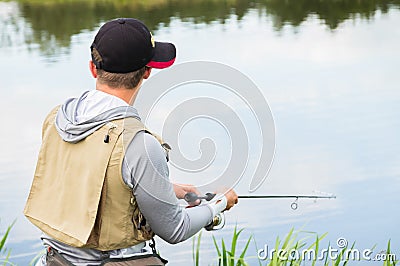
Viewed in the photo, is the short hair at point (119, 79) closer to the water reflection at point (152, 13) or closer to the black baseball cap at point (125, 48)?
the black baseball cap at point (125, 48)

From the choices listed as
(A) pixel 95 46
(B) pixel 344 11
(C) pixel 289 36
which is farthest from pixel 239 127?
(B) pixel 344 11

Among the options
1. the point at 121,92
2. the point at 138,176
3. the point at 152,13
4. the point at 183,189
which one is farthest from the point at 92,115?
the point at 152,13

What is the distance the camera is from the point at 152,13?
1491 cm

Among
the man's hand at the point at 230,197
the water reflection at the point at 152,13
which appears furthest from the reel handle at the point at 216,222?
the water reflection at the point at 152,13

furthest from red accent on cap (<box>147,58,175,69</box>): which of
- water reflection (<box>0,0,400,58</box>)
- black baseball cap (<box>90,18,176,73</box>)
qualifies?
water reflection (<box>0,0,400,58</box>)

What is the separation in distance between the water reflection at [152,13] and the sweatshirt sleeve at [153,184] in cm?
1106

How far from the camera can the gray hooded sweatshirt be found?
2203mm

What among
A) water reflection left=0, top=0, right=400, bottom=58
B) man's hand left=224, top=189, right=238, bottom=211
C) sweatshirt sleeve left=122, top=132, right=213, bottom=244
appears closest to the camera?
sweatshirt sleeve left=122, top=132, right=213, bottom=244

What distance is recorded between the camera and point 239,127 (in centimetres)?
249

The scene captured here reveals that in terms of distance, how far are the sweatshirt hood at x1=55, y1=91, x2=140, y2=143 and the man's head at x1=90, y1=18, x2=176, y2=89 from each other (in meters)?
0.05

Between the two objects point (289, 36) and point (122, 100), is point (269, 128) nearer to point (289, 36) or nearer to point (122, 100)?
point (122, 100)

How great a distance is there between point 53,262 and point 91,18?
12473mm

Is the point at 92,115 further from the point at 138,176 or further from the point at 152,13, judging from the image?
the point at 152,13

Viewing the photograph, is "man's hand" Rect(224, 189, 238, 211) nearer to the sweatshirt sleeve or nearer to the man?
the man
